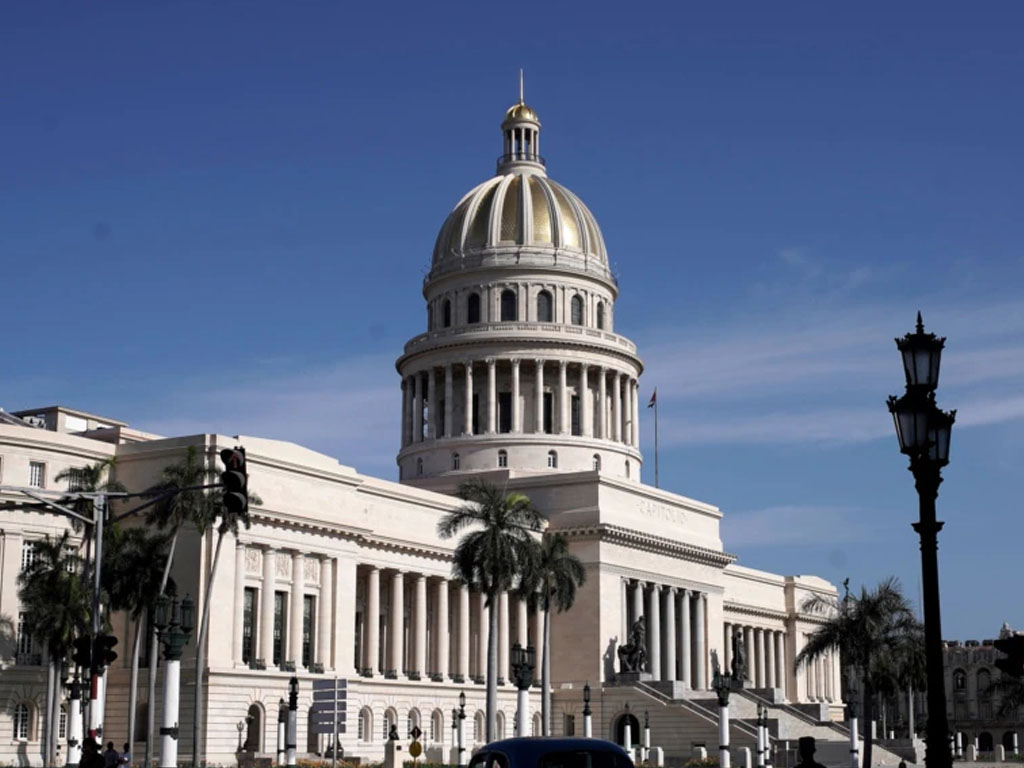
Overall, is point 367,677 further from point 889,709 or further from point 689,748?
point 889,709

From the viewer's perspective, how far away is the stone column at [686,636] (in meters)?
111

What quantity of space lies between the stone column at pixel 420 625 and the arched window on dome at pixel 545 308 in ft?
94.5

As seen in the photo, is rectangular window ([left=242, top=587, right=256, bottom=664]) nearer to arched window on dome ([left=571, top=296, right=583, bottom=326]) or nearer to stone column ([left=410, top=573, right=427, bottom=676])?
stone column ([left=410, top=573, right=427, bottom=676])

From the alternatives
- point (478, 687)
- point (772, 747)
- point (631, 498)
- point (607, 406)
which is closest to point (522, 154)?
point (607, 406)

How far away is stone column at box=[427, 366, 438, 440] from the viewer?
11662 cm

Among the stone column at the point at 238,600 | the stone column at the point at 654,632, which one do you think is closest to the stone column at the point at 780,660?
the stone column at the point at 654,632

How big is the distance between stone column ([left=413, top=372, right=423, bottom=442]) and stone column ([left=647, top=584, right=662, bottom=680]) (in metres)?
21.6

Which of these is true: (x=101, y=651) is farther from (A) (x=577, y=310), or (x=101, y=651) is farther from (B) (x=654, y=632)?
(A) (x=577, y=310)

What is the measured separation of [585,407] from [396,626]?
2993 cm

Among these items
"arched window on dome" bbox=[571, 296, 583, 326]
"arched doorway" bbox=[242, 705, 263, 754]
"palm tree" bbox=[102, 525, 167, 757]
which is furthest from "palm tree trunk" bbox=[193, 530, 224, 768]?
"arched window on dome" bbox=[571, 296, 583, 326]

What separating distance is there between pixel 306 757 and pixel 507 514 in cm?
1513

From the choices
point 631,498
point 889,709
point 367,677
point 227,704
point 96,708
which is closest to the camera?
point 96,708

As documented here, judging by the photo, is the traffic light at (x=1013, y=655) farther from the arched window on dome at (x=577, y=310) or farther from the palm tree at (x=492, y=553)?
the arched window on dome at (x=577, y=310)

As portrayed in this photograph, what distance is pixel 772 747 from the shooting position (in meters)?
89.0
